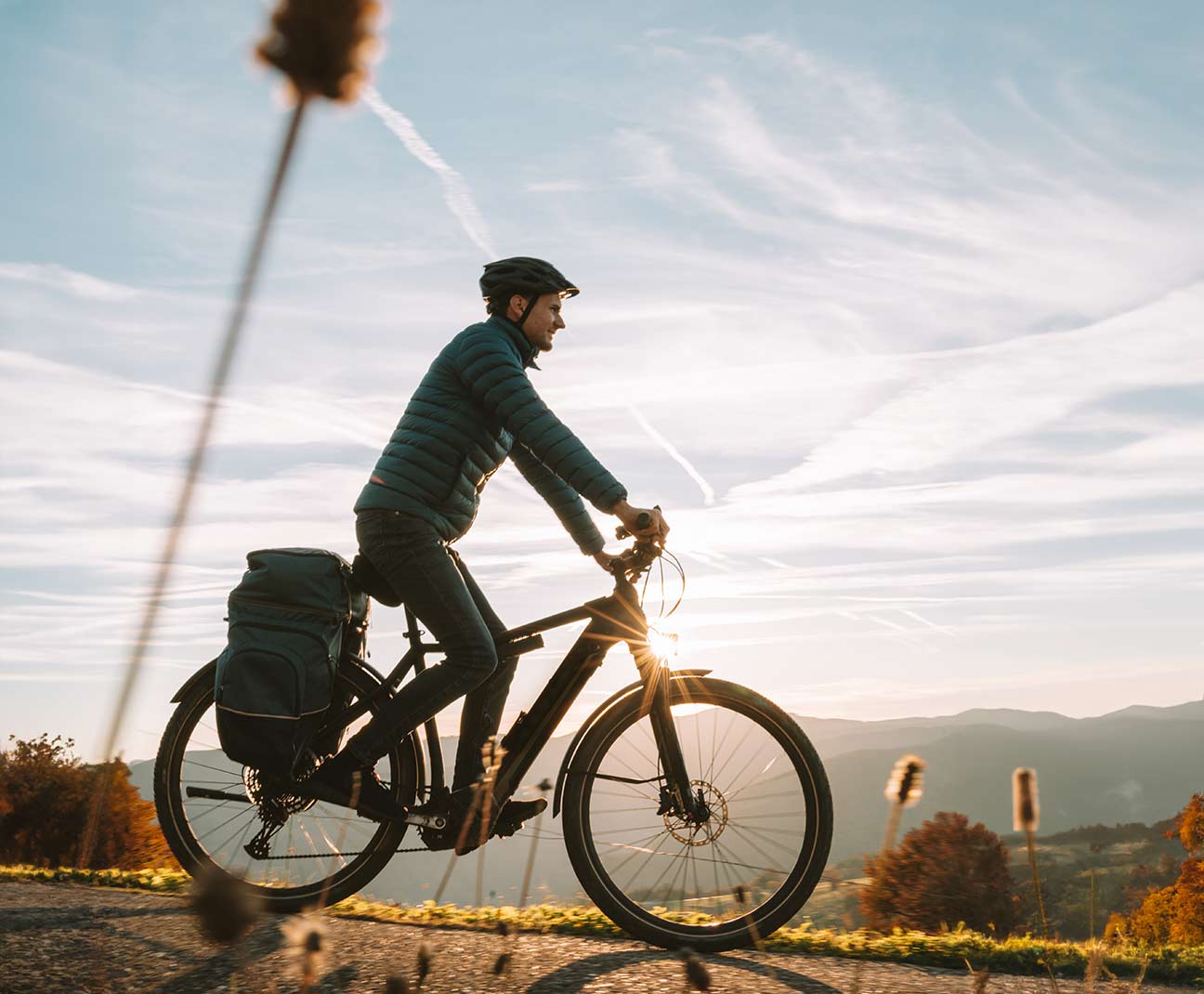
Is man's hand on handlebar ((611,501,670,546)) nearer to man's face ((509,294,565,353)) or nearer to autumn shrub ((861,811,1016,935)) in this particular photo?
man's face ((509,294,565,353))

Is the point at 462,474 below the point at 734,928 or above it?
above

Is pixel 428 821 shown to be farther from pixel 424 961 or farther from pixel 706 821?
pixel 424 961

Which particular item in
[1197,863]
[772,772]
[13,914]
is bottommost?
[1197,863]

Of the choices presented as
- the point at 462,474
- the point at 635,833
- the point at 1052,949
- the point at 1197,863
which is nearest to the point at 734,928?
the point at 635,833

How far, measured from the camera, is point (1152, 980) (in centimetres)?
412

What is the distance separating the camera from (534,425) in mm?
3977

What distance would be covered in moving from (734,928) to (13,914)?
2.60m

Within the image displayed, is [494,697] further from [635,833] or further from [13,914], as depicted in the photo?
[13,914]

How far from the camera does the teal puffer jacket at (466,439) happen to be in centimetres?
399

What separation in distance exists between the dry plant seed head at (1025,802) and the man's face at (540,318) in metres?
2.74

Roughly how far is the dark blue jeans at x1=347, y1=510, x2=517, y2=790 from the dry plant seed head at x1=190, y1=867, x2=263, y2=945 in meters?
2.64

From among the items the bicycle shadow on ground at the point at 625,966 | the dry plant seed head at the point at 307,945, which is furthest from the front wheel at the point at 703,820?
the dry plant seed head at the point at 307,945

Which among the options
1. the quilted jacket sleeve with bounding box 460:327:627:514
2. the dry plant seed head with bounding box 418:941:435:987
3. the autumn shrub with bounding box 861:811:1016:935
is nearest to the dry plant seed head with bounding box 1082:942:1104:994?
the dry plant seed head with bounding box 418:941:435:987

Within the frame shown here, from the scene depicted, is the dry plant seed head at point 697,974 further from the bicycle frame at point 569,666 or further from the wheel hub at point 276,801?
the wheel hub at point 276,801
